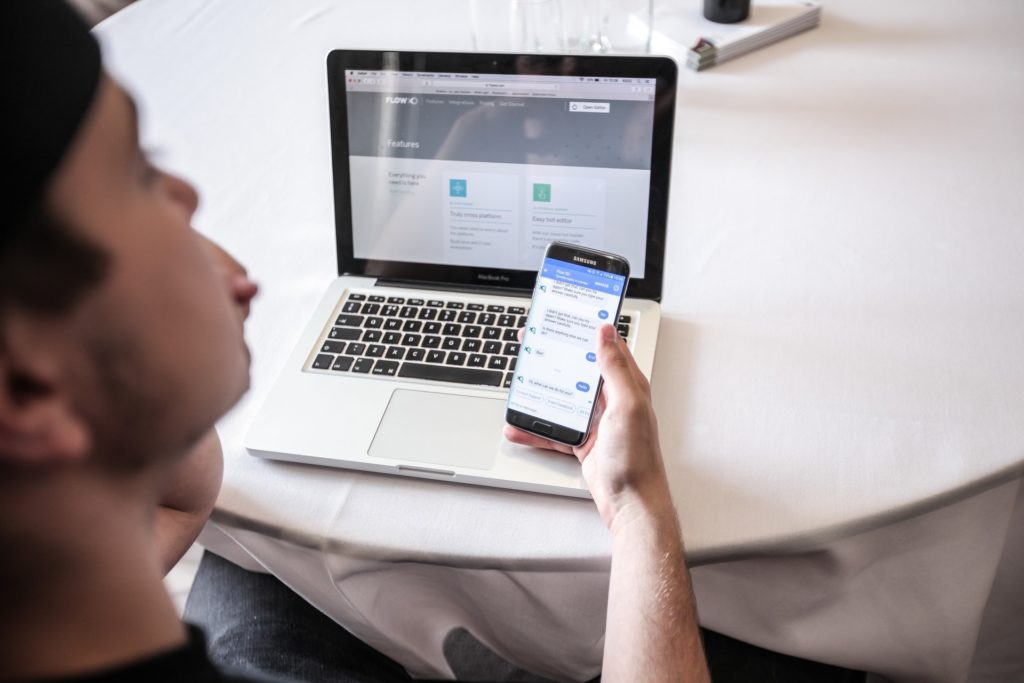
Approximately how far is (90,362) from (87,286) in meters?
0.04

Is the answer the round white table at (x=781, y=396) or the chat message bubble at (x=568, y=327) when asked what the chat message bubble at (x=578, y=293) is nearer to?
the chat message bubble at (x=568, y=327)

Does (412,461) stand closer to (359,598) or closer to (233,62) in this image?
(359,598)

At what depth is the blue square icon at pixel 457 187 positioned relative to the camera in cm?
94

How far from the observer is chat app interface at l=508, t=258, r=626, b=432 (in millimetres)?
801

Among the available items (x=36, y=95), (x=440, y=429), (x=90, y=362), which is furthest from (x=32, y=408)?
(x=440, y=429)

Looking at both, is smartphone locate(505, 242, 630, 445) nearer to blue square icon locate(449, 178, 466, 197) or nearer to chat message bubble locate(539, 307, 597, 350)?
chat message bubble locate(539, 307, 597, 350)

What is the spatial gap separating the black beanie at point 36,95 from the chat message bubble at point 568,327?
0.48 meters

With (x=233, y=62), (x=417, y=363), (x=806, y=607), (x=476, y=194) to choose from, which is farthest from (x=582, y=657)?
(x=233, y=62)

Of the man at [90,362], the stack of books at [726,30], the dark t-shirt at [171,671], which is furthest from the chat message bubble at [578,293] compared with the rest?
the stack of books at [726,30]

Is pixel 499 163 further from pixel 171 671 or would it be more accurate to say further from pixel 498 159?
pixel 171 671

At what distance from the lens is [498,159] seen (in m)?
0.93

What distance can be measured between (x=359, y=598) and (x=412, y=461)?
0.58 feet

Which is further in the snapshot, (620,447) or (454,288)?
(454,288)

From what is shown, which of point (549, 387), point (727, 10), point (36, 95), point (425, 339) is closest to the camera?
point (36, 95)
